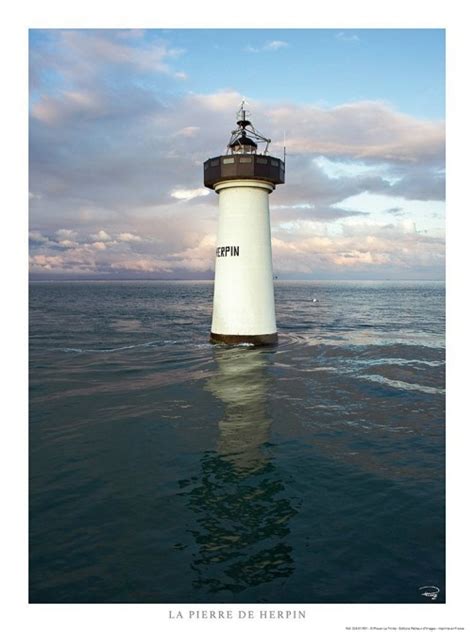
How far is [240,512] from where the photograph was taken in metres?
7.70

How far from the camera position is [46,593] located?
5.83m

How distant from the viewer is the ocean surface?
604 centimetres

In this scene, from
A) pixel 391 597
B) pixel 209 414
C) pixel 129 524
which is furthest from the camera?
pixel 209 414

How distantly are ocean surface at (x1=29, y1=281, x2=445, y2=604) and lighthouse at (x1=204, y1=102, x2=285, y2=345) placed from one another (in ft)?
12.2

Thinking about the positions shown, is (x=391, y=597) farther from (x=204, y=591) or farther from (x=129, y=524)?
(x=129, y=524)

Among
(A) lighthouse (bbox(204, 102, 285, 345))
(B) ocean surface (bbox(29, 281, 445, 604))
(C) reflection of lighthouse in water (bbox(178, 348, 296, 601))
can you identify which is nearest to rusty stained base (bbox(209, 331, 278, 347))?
(A) lighthouse (bbox(204, 102, 285, 345))

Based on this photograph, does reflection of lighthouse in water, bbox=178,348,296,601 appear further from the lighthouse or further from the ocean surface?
the lighthouse

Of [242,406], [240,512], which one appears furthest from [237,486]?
[242,406]

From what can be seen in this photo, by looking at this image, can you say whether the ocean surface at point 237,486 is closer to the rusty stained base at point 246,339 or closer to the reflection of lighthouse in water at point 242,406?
the reflection of lighthouse in water at point 242,406

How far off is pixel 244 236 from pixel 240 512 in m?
14.9
